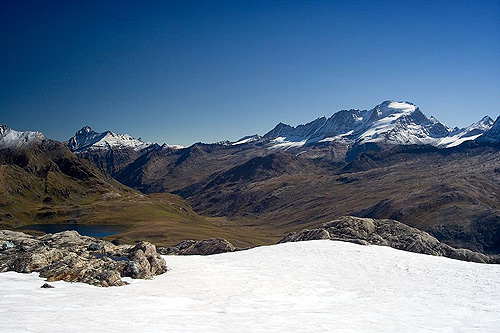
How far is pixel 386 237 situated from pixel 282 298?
29.2 meters

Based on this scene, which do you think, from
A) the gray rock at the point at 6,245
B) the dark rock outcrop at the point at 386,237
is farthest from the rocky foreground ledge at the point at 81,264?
the dark rock outcrop at the point at 386,237

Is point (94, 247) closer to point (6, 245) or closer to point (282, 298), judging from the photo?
point (6, 245)

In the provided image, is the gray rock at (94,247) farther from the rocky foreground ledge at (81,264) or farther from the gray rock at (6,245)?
the gray rock at (6,245)

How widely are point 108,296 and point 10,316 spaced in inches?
277

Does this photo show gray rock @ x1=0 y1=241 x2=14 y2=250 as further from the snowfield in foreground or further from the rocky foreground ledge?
the snowfield in foreground

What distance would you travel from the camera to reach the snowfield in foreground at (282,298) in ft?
66.4

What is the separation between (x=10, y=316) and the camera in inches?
776

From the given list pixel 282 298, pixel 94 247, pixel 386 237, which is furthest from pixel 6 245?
pixel 386 237

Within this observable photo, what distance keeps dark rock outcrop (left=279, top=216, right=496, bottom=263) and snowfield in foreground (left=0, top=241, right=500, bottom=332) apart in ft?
29.8

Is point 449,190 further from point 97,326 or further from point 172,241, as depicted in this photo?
point 97,326

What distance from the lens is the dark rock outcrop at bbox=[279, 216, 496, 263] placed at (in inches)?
1869

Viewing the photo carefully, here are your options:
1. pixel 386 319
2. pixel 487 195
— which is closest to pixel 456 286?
pixel 386 319

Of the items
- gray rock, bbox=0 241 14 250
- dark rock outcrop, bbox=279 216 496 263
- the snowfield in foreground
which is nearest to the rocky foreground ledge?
gray rock, bbox=0 241 14 250

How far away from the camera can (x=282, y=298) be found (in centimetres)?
2781
